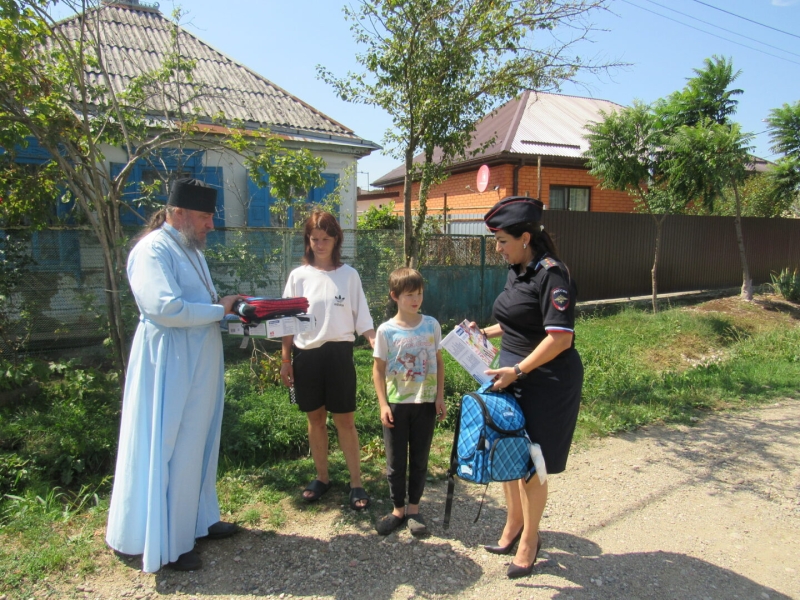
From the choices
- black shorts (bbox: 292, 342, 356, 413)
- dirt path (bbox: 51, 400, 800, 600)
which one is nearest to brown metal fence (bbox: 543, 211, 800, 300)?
dirt path (bbox: 51, 400, 800, 600)

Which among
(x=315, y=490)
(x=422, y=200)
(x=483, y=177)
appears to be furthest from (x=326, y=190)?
(x=315, y=490)

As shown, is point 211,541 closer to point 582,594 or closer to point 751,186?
point 582,594

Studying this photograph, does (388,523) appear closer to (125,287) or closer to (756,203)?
(125,287)

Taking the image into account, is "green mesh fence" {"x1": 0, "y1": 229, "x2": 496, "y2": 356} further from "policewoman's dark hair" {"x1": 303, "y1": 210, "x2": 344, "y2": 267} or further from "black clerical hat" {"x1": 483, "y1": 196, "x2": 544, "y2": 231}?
"black clerical hat" {"x1": 483, "y1": 196, "x2": 544, "y2": 231}

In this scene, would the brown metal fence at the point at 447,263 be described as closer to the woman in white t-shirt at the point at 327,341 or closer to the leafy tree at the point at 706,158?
the leafy tree at the point at 706,158

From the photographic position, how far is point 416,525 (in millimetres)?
3312

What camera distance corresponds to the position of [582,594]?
9.36 feet

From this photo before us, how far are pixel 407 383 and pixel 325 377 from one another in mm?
574

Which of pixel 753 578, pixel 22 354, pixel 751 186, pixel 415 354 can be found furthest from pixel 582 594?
pixel 751 186

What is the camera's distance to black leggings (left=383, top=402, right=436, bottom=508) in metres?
3.29

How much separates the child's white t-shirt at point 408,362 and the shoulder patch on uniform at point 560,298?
85cm

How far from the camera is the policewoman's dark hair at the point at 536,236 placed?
2881 millimetres

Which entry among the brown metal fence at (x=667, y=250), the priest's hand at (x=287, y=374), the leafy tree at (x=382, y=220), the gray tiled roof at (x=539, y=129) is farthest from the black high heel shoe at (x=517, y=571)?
the leafy tree at (x=382, y=220)

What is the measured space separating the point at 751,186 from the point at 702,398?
15160 millimetres
